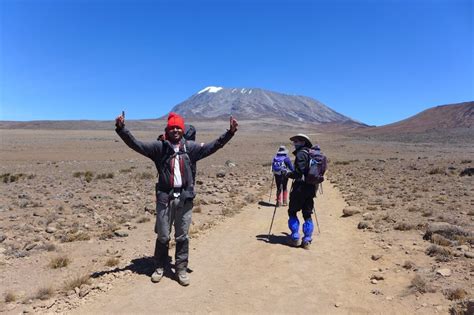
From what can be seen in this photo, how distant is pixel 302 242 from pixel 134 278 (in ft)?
Result: 11.4

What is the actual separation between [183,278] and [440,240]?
210 inches

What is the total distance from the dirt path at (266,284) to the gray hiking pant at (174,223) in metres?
0.38

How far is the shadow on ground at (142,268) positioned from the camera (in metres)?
6.84

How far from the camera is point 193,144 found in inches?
264

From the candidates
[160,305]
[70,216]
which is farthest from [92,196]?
[160,305]

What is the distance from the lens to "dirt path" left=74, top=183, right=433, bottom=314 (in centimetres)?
568

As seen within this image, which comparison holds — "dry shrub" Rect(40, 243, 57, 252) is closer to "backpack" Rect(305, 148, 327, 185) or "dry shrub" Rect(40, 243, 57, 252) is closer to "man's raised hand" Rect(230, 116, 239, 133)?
"man's raised hand" Rect(230, 116, 239, 133)

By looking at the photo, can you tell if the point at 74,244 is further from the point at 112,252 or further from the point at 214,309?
the point at 214,309

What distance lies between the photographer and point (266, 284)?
6.44 metres

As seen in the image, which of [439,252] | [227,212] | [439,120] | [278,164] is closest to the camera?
[439,252]

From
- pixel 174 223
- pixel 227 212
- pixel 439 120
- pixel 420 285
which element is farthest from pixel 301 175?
pixel 439 120

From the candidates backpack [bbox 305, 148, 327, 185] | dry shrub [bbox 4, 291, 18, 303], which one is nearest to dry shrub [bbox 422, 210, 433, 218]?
backpack [bbox 305, 148, 327, 185]

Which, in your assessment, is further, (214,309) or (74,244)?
(74,244)

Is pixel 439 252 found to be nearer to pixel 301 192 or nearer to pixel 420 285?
pixel 420 285
